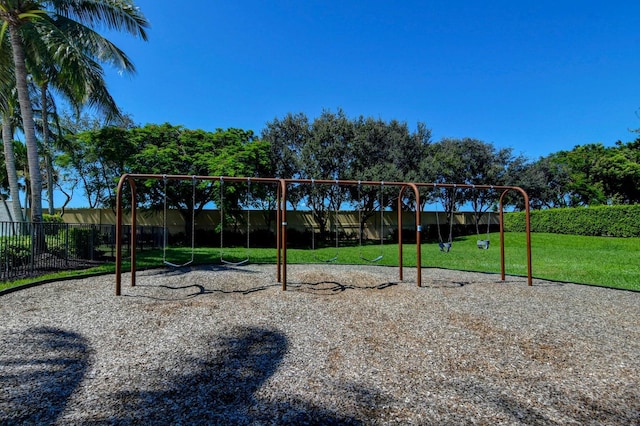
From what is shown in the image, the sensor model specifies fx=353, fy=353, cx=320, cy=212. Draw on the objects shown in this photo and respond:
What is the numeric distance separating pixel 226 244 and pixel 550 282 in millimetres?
14678

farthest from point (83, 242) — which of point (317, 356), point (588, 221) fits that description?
point (588, 221)

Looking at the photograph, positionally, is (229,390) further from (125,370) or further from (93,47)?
(93,47)

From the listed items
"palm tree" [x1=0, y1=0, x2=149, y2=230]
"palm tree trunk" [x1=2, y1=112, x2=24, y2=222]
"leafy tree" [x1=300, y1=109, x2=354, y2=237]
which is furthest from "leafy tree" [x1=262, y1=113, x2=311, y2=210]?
"palm tree trunk" [x1=2, y1=112, x2=24, y2=222]

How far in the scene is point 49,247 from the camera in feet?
26.4

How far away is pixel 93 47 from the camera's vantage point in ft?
32.9

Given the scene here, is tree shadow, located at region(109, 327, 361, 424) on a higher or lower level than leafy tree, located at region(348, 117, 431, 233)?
lower

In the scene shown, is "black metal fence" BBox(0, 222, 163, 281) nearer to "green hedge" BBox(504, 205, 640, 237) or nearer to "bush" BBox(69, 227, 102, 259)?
"bush" BBox(69, 227, 102, 259)

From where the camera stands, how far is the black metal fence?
677 cm

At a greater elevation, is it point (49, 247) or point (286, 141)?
point (286, 141)

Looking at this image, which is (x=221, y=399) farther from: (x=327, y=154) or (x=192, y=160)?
(x=327, y=154)

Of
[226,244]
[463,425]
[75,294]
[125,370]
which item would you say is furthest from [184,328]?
[226,244]

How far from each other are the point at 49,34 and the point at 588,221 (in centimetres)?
2346

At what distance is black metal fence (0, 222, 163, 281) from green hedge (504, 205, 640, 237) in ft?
71.1

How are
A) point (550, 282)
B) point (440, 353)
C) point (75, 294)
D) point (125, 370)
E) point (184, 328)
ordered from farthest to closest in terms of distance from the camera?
point (550, 282), point (75, 294), point (184, 328), point (440, 353), point (125, 370)
